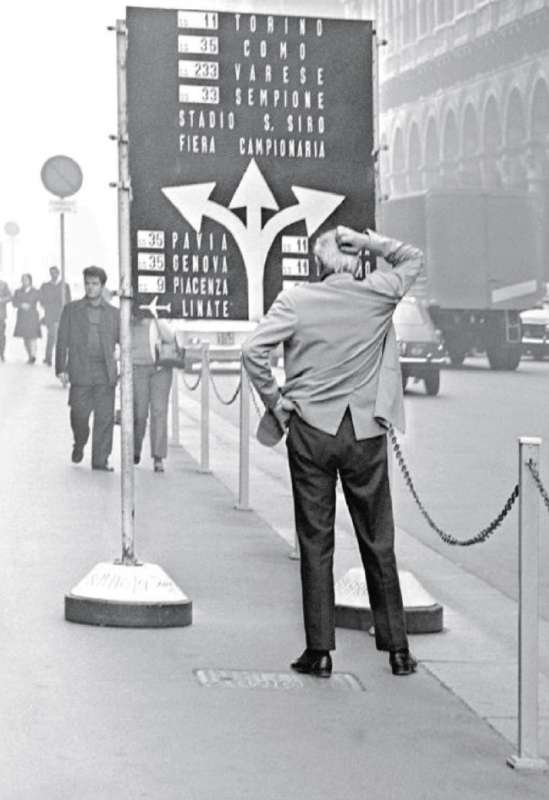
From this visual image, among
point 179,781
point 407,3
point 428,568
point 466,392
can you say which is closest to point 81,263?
point 407,3

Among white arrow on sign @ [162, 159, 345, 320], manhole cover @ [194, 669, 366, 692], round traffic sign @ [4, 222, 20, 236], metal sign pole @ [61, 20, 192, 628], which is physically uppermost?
Result: round traffic sign @ [4, 222, 20, 236]

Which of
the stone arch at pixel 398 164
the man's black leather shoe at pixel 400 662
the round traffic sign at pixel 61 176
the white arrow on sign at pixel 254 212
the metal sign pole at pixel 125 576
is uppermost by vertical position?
the stone arch at pixel 398 164

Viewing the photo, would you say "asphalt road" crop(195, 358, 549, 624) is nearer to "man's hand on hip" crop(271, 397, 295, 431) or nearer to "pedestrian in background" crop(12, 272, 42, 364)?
"man's hand on hip" crop(271, 397, 295, 431)

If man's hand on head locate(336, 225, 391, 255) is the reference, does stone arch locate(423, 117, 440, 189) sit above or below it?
above

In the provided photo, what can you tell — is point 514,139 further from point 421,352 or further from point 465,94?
point 421,352

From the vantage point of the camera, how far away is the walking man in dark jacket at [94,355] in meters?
20.3

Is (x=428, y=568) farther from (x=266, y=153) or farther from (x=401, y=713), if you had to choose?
(x=401, y=713)

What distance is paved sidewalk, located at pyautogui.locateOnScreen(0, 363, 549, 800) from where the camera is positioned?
277 inches

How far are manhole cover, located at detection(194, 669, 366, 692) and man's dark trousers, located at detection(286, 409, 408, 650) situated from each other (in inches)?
5.3

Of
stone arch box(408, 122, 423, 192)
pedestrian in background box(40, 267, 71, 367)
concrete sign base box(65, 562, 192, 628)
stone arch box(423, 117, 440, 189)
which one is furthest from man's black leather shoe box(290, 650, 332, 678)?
stone arch box(408, 122, 423, 192)

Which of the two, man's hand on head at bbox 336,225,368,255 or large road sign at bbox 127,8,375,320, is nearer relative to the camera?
man's hand on head at bbox 336,225,368,255

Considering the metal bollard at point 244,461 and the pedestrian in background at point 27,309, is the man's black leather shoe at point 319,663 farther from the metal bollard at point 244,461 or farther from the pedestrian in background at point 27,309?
the pedestrian in background at point 27,309

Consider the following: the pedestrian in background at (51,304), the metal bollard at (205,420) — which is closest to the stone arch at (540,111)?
the pedestrian in background at (51,304)

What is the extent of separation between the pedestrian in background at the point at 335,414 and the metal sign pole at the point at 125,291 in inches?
64.6
